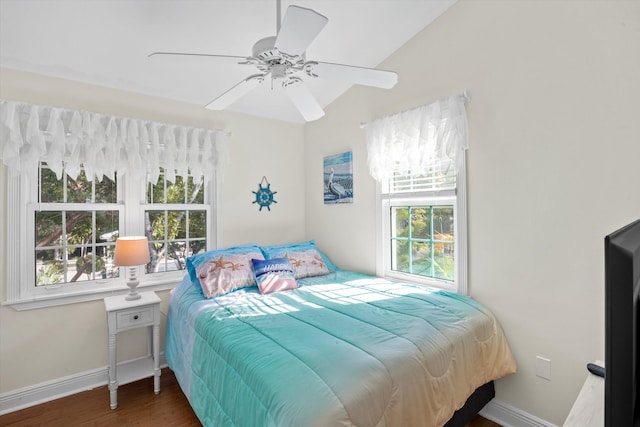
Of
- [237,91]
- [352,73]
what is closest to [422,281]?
[352,73]

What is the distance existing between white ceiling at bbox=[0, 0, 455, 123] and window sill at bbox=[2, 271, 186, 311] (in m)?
1.66

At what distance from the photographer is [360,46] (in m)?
2.63

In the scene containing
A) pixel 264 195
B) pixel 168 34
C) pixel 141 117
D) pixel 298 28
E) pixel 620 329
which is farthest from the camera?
pixel 264 195

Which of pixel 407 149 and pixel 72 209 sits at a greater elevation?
pixel 407 149

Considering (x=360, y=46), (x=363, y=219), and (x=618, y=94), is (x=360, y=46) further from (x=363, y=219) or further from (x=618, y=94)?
(x=618, y=94)

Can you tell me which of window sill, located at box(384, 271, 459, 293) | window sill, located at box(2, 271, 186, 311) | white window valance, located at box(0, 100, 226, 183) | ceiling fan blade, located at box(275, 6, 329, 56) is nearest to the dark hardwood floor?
window sill, located at box(2, 271, 186, 311)

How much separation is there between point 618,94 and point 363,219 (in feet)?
6.47

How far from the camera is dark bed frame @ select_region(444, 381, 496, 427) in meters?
1.72

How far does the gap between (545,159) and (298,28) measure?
1647 mm

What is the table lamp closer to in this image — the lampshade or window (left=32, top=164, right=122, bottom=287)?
the lampshade

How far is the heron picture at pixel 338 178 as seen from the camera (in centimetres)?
325

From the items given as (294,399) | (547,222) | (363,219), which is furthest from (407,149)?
(294,399)

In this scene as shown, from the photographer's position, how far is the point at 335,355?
1385 millimetres

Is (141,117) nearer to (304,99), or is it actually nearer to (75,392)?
(304,99)
